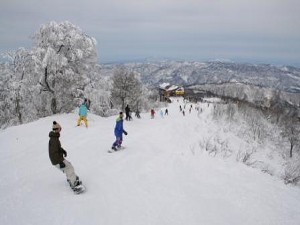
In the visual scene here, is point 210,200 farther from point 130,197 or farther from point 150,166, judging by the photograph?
point 150,166

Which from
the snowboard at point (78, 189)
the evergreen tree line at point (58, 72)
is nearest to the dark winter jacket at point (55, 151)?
the snowboard at point (78, 189)

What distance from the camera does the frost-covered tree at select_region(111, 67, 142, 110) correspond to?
41969 millimetres

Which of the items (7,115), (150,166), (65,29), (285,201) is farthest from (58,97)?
(285,201)

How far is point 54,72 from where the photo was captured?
23.8 meters

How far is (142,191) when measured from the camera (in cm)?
790

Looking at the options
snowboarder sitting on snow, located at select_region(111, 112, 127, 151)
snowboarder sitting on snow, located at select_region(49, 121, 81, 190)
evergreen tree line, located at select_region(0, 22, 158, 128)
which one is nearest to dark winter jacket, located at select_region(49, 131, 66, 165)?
snowboarder sitting on snow, located at select_region(49, 121, 81, 190)

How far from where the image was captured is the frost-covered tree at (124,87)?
42.0m

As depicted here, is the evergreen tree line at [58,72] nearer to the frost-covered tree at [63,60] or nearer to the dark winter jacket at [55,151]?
the frost-covered tree at [63,60]

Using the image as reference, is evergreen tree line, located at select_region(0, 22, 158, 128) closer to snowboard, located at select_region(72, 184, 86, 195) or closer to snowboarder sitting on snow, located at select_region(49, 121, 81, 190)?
snowboarder sitting on snow, located at select_region(49, 121, 81, 190)

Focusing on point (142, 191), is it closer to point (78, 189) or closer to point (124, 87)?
point (78, 189)

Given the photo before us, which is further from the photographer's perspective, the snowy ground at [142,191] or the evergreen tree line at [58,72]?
the evergreen tree line at [58,72]

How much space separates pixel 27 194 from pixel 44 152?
4697 millimetres

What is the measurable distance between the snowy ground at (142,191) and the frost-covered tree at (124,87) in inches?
1170

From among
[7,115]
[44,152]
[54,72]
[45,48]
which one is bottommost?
[7,115]
